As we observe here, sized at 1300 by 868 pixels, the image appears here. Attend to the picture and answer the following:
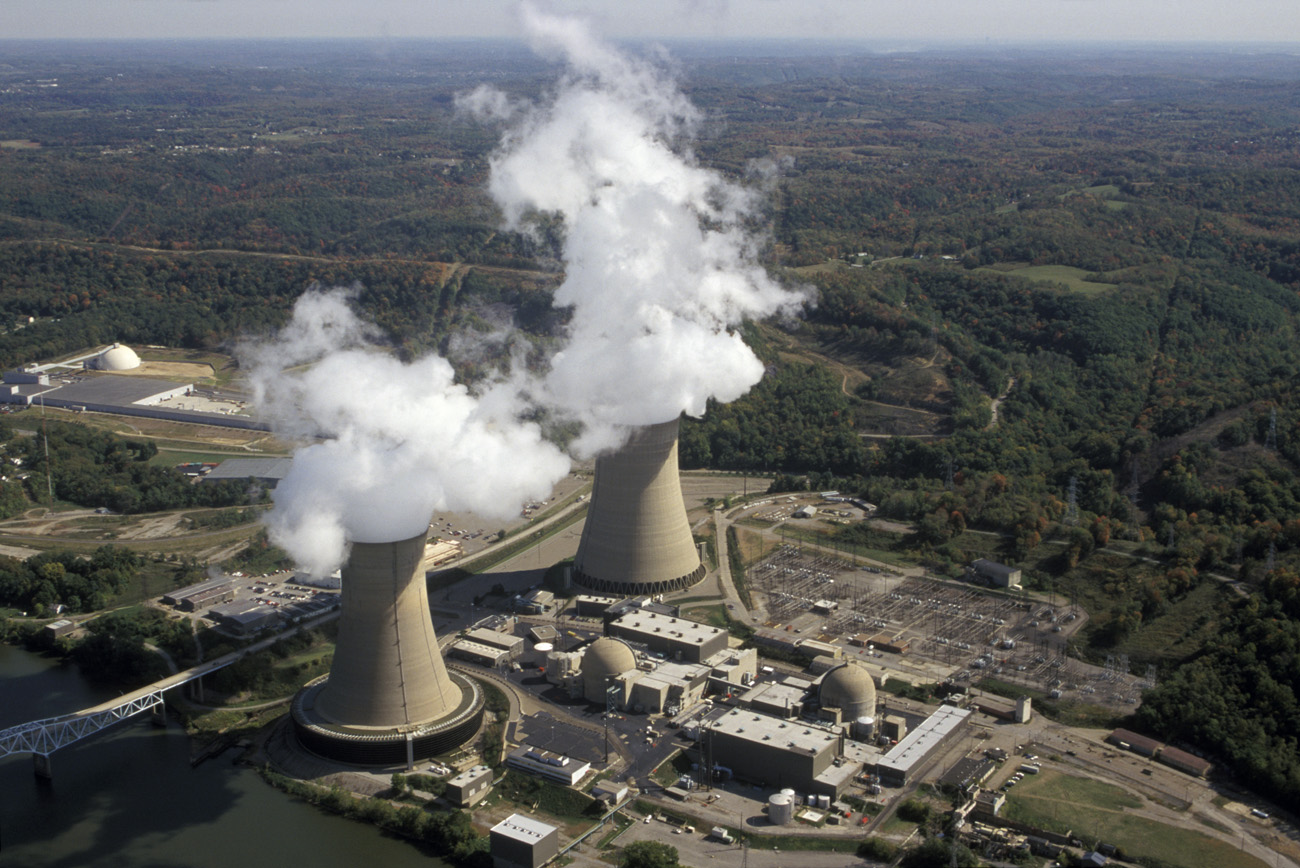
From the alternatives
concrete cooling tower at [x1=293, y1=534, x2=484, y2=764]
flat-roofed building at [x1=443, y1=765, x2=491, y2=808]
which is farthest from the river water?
concrete cooling tower at [x1=293, y1=534, x2=484, y2=764]

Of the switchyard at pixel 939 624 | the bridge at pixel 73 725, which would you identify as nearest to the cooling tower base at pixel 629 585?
the switchyard at pixel 939 624

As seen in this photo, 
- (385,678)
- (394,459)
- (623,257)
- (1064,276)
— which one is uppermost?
(623,257)

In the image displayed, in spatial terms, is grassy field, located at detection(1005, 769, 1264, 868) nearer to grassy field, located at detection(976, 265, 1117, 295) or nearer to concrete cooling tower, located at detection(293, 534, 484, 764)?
concrete cooling tower, located at detection(293, 534, 484, 764)

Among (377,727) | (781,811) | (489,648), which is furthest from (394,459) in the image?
(781,811)

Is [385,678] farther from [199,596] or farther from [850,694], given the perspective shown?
[199,596]

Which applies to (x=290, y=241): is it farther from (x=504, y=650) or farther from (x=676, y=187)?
(x=504, y=650)
